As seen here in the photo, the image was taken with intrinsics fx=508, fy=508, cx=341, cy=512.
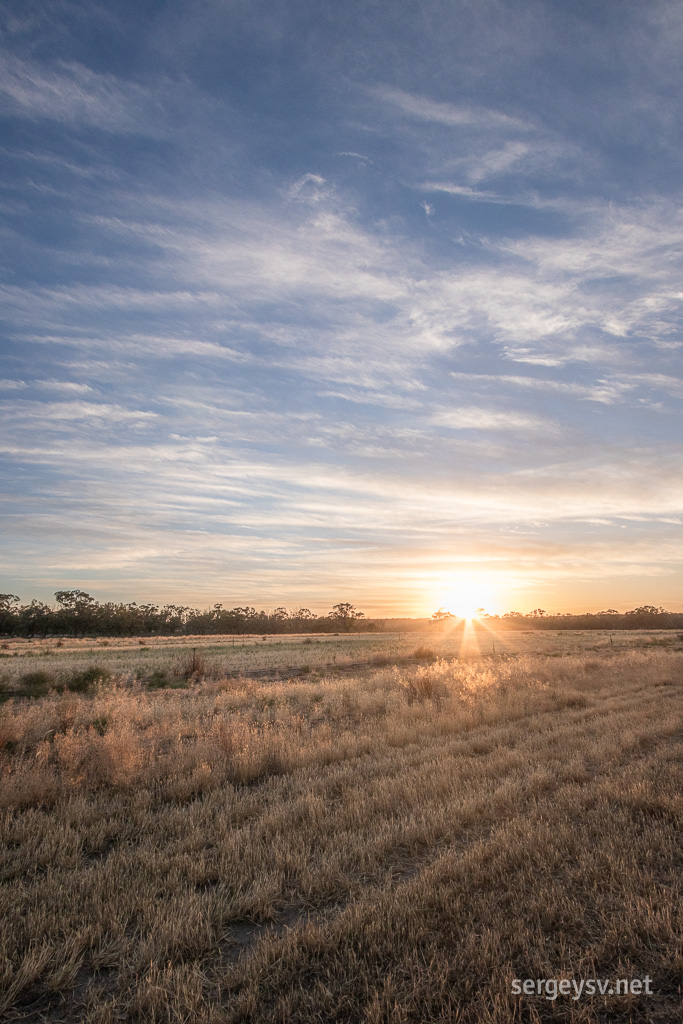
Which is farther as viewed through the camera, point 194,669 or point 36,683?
point 194,669

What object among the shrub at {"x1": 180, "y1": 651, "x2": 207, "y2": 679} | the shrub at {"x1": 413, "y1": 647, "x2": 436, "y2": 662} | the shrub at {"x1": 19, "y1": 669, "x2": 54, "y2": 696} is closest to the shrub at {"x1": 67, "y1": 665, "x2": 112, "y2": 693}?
the shrub at {"x1": 19, "y1": 669, "x2": 54, "y2": 696}

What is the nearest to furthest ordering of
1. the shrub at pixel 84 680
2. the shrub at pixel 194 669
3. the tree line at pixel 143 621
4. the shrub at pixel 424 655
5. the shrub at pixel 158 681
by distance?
the shrub at pixel 84 680, the shrub at pixel 158 681, the shrub at pixel 194 669, the shrub at pixel 424 655, the tree line at pixel 143 621

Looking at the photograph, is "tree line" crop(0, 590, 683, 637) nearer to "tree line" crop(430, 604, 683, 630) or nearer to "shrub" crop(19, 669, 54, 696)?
"tree line" crop(430, 604, 683, 630)

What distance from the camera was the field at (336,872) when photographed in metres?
3.47

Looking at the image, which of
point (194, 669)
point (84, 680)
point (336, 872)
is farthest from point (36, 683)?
point (336, 872)

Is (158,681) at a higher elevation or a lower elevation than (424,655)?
higher

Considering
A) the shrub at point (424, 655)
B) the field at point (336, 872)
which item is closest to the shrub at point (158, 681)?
the field at point (336, 872)

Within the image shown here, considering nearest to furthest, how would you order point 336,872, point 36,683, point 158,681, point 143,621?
point 336,872 < point 36,683 < point 158,681 < point 143,621

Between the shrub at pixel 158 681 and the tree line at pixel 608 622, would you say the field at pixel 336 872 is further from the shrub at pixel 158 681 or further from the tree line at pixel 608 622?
the tree line at pixel 608 622

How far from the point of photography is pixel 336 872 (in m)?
5.05

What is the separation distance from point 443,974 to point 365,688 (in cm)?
1421

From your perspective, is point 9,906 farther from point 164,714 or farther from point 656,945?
point 164,714

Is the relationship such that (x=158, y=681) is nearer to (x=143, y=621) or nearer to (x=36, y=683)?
(x=36, y=683)

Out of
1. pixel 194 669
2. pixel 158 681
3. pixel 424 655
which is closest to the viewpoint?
pixel 158 681
